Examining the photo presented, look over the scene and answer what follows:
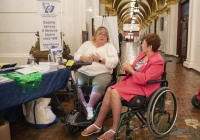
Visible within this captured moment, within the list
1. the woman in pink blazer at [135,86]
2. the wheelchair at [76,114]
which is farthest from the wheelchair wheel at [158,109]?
the wheelchair at [76,114]

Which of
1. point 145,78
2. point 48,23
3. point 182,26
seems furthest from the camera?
point 182,26

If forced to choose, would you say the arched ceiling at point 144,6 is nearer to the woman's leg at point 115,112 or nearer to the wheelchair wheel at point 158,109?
the wheelchair wheel at point 158,109

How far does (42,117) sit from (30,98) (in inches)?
22.3

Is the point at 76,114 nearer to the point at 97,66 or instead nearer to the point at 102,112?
the point at 102,112

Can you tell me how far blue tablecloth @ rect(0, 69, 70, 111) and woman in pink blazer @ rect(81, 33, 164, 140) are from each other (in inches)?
24.1

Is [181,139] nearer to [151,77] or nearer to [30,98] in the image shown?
[151,77]

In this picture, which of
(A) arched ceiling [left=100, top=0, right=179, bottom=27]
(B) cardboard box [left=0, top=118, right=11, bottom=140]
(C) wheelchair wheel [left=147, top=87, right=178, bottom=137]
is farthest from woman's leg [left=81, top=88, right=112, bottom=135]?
(A) arched ceiling [left=100, top=0, right=179, bottom=27]

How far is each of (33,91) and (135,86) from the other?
1033mm

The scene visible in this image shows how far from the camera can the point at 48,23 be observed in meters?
3.17

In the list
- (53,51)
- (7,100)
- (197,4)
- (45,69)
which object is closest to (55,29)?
(53,51)

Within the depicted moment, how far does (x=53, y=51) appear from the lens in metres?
2.94

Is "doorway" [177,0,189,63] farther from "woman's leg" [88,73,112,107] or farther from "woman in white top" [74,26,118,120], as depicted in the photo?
"woman's leg" [88,73,112,107]

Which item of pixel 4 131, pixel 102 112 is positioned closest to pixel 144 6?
pixel 102 112

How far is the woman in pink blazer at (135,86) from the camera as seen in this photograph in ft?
7.46
